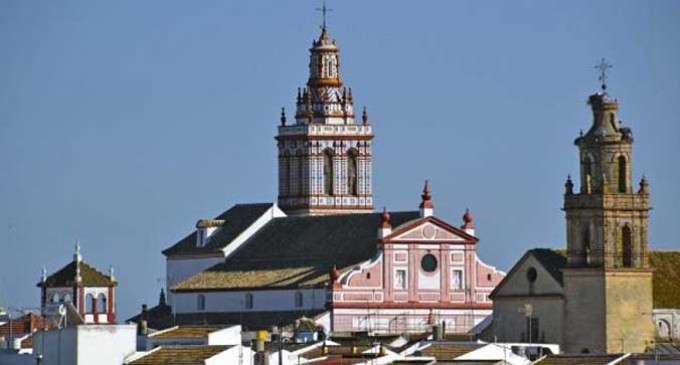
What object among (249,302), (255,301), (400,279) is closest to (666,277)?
(400,279)

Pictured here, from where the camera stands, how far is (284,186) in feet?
528

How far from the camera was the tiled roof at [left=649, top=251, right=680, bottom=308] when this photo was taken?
136m

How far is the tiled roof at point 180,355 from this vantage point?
95812mm

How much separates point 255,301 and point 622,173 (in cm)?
2198

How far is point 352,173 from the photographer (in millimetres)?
159375

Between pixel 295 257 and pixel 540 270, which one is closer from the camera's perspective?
→ pixel 540 270

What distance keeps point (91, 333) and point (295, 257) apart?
2271 inches

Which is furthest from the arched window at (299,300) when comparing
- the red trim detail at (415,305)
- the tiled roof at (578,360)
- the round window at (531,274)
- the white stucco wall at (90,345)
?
the tiled roof at (578,360)

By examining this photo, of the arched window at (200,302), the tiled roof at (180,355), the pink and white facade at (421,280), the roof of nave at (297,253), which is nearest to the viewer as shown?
the tiled roof at (180,355)

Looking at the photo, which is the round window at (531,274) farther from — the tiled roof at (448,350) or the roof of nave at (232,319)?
the tiled roof at (448,350)

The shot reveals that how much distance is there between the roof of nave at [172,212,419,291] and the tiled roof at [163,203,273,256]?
115 centimetres

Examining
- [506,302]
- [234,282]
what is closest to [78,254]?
[234,282]

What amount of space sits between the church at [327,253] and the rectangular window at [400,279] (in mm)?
39

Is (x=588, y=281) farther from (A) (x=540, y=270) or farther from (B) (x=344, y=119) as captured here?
(B) (x=344, y=119)
